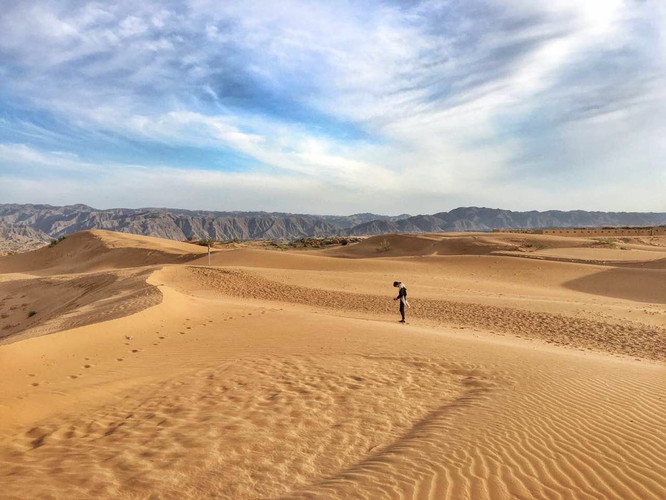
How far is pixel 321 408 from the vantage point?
571 cm

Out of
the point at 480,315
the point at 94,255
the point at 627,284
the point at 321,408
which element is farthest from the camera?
the point at 94,255

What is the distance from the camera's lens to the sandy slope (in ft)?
12.6

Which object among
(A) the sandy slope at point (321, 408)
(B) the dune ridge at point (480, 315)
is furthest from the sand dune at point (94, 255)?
(A) the sandy slope at point (321, 408)

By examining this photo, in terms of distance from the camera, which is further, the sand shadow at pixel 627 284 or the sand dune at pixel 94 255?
the sand dune at pixel 94 255

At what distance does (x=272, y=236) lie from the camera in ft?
548

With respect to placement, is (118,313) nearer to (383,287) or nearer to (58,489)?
(58,489)

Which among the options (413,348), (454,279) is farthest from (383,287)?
(413,348)

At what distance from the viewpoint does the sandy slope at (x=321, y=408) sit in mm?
3832

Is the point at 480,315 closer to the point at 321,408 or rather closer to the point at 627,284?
the point at 321,408

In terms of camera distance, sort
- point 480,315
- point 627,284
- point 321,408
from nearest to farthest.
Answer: point 321,408 < point 480,315 < point 627,284

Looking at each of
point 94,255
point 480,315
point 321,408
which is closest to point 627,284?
point 480,315

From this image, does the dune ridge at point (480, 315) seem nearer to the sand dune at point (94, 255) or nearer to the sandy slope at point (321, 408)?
the sandy slope at point (321, 408)

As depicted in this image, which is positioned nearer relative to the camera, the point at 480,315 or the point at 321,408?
the point at 321,408

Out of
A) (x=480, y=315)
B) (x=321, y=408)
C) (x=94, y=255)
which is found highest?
(x=94, y=255)
